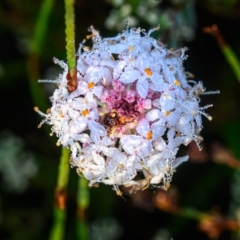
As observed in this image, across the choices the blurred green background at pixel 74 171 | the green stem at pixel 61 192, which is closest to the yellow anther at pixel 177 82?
the green stem at pixel 61 192

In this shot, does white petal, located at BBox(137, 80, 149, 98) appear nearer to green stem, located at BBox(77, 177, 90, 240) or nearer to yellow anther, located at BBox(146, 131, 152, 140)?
yellow anther, located at BBox(146, 131, 152, 140)

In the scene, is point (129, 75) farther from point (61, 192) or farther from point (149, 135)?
point (61, 192)

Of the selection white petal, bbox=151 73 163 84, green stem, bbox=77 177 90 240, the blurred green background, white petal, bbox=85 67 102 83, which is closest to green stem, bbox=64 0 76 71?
white petal, bbox=85 67 102 83

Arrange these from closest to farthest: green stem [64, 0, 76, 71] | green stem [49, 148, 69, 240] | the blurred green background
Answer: green stem [64, 0, 76, 71] → green stem [49, 148, 69, 240] → the blurred green background

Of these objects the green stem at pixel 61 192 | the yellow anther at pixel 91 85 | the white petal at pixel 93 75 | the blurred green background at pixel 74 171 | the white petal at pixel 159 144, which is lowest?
the white petal at pixel 159 144

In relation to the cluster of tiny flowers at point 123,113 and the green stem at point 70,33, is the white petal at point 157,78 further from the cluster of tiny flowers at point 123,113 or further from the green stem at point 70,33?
Answer: the green stem at point 70,33

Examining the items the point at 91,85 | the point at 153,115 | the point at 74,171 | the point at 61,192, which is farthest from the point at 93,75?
the point at 74,171

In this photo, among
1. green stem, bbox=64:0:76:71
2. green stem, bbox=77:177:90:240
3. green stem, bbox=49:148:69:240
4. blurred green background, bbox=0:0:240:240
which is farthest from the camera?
blurred green background, bbox=0:0:240:240
